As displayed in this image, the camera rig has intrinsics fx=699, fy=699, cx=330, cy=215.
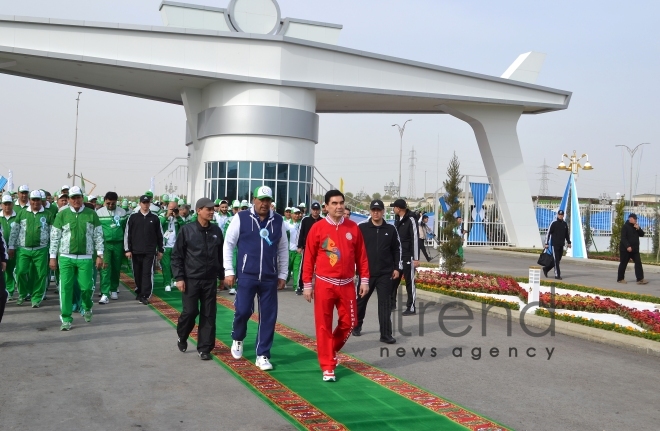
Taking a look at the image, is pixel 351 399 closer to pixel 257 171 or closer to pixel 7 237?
pixel 7 237

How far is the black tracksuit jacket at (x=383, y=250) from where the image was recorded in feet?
32.2

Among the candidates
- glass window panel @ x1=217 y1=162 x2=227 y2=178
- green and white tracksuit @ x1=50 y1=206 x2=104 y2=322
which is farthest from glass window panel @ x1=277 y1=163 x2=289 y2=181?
green and white tracksuit @ x1=50 y1=206 x2=104 y2=322

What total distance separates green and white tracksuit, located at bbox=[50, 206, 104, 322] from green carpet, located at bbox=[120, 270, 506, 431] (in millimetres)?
2989

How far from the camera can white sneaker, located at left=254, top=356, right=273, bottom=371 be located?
305 inches

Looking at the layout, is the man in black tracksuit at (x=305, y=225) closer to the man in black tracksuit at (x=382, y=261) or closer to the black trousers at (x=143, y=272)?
the black trousers at (x=143, y=272)

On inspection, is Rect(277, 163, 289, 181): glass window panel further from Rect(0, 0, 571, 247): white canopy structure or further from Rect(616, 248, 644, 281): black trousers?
Rect(616, 248, 644, 281): black trousers

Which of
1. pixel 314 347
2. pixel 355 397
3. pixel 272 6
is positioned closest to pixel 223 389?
pixel 355 397

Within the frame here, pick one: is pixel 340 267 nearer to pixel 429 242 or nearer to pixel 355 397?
Result: pixel 355 397

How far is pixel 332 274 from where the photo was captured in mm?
7645

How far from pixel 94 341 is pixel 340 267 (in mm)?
3876

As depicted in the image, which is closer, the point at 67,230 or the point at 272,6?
the point at 67,230

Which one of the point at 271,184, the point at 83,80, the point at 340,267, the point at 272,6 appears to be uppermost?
the point at 272,6

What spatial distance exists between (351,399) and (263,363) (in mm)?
1460

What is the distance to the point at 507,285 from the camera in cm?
1562
